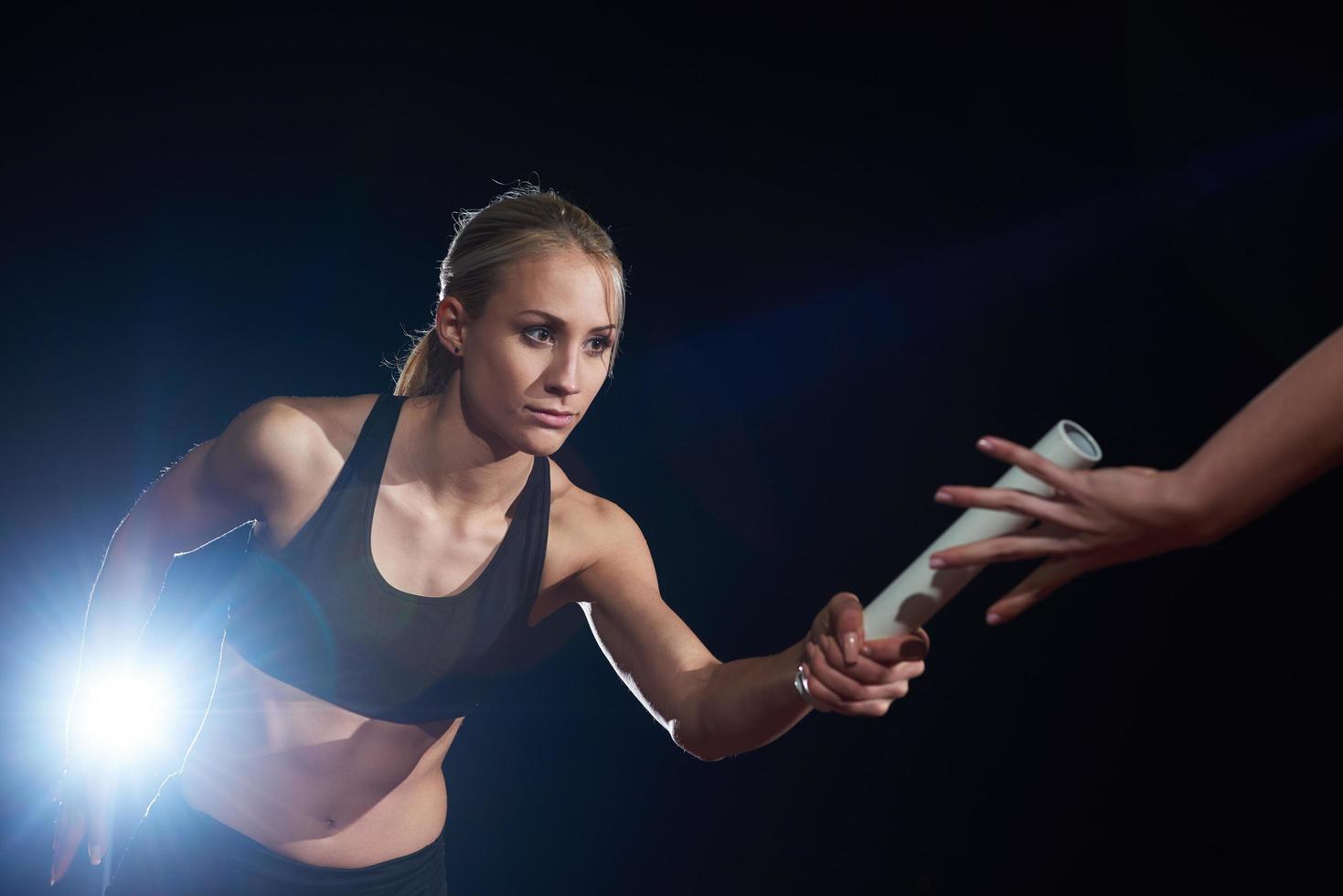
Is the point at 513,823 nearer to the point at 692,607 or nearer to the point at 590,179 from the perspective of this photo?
the point at 692,607

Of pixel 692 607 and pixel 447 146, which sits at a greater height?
pixel 447 146

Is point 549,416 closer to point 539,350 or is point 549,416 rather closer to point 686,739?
point 539,350

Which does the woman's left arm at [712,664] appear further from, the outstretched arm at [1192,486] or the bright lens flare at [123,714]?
the bright lens flare at [123,714]

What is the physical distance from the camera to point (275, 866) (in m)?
1.36

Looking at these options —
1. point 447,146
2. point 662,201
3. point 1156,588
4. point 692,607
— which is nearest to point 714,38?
point 662,201

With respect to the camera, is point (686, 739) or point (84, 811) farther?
point (84, 811)

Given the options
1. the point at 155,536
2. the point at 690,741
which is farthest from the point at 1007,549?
the point at 155,536

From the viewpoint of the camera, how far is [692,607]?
246cm

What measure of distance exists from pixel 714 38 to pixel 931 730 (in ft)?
5.40

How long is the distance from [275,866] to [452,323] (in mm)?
782

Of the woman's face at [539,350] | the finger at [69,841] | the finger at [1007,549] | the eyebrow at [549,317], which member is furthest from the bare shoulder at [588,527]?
the finger at [69,841]

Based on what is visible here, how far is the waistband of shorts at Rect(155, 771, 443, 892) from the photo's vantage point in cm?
136

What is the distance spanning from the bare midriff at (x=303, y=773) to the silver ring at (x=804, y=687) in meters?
0.64

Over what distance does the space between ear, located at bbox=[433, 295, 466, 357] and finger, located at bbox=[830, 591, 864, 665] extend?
0.70 m
